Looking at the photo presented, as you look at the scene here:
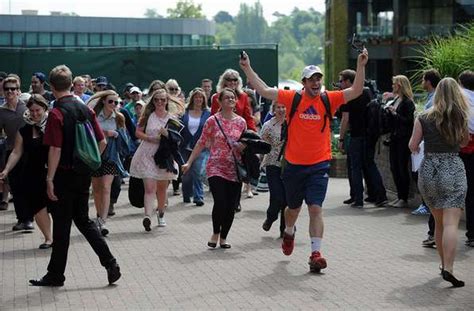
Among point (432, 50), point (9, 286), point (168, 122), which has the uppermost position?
point (432, 50)

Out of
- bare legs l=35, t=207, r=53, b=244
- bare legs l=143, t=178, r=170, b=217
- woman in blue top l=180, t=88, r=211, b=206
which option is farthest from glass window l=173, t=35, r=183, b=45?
bare legs l=35, t=207, r=53, b=244

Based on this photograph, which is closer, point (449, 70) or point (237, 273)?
point (237, 273)

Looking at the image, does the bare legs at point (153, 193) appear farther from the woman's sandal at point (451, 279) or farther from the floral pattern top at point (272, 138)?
the woman's sandal at point (451, 279)

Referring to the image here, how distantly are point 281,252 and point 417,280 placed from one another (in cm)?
217

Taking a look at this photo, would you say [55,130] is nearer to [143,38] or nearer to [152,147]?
[152,147]

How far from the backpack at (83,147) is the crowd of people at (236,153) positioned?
0.02 m

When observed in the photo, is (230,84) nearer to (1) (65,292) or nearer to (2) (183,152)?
(2) (183,152)

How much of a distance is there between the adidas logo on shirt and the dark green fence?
47.9 feet

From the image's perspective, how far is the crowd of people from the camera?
1017 cm

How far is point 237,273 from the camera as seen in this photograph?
1086cm

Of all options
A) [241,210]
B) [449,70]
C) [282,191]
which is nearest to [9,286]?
[282,191]

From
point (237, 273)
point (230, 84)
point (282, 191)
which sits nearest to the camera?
point (237, 273)

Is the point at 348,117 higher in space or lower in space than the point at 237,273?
higher

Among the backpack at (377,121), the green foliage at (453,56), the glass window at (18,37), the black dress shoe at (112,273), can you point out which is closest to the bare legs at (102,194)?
the black dress shoe at (112,273)
